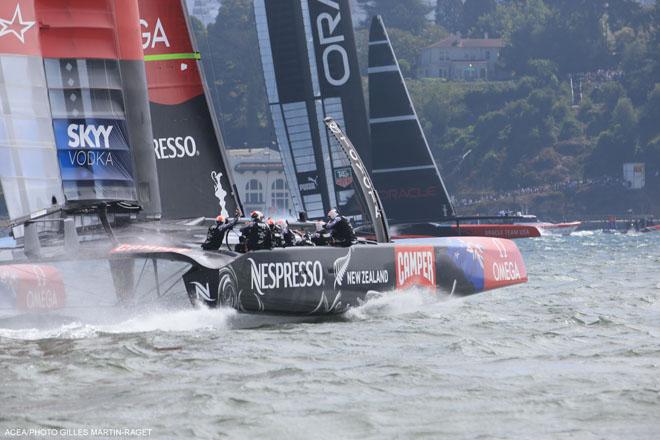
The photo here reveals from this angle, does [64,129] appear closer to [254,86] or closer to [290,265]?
[290,265]

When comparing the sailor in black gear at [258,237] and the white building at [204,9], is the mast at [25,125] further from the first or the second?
the white building at [204,9]

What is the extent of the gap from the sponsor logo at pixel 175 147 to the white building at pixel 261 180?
228 feet

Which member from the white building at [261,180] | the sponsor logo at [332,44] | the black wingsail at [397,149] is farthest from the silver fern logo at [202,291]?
the white building at [261,180]

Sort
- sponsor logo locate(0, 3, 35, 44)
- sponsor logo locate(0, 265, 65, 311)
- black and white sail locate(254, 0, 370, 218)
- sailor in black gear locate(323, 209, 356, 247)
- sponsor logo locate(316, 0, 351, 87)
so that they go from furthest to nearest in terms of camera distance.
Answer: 1. sponsor logo locate(316, 0, 351, 87)
2. black and white sail locate(254, 0, 370, 218)
3. sailor in black gear locate(323, 209, 356, 247)
4. sponsor logo locate(0, 3, 35, 44)
5. sponsor logo locate(0, 265, 65, 311)

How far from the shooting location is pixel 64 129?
45.0 ft

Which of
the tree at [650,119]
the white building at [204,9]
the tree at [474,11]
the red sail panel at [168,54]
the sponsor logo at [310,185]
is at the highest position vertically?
the white building at [204,9]

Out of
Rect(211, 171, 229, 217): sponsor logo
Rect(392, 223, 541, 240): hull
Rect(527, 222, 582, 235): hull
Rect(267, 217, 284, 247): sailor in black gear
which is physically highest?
Rect(211, 171, 229, 217): sponsor logo

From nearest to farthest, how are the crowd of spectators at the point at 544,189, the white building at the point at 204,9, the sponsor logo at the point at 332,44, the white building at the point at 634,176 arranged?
the sponsor logo at the point at 332,44, the white building at the point at 634,176, the crowd of spectators at the point at 544,189, the white building at the point at 204,9

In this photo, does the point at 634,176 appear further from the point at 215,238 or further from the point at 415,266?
the point at 215,238

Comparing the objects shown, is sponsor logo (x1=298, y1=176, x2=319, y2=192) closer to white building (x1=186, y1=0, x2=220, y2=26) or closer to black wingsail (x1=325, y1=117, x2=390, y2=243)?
black wingsail (x1=325, y1=117, x2=390, y2=243)

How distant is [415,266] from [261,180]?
74.6 m

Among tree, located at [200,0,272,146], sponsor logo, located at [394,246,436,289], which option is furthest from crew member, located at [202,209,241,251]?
tree, located at [200,0,272,146]

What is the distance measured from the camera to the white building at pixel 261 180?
88.2 metres

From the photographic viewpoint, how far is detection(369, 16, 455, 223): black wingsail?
117 feet
